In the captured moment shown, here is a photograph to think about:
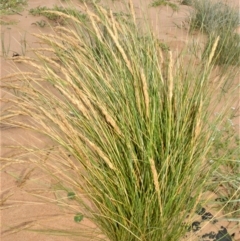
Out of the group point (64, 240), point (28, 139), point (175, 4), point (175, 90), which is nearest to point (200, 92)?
point (175, 90)

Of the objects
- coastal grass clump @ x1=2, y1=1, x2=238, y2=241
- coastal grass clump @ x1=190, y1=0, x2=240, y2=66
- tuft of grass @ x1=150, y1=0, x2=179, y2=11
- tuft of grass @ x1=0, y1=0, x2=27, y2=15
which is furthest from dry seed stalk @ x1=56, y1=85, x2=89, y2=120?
tuft of grass @ x1=150, y1=0, x2=179, y2=11

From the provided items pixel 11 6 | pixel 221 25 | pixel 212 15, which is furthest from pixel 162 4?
pixel 11 6

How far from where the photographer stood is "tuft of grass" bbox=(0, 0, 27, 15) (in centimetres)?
497

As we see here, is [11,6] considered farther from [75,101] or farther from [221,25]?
[75,101]

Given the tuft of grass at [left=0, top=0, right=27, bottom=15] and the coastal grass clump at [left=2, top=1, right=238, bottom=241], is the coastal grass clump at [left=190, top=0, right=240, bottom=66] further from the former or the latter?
the tuft of grass at [left=0, top=0, right=27, bottom=15]

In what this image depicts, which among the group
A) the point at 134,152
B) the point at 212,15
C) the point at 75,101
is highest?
the point at 75,101

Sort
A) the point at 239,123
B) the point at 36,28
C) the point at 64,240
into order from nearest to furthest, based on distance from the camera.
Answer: the point at 64,240, the point at 239,123, the point at 36,28

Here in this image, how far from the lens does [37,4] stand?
18.2ft

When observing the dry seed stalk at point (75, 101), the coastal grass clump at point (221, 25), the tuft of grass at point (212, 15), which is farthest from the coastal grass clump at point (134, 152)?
the tuft of grass at point (212, 15)

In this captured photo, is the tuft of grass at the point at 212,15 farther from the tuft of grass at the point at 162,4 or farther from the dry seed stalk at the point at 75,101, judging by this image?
the dry seed stalk at the point at 75,101

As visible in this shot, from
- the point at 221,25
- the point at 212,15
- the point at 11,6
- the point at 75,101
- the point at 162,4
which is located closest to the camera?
the point at 75,101

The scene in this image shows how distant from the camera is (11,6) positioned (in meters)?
5.18

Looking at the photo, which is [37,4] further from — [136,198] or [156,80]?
[136,198]

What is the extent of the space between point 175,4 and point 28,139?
4.09 m
